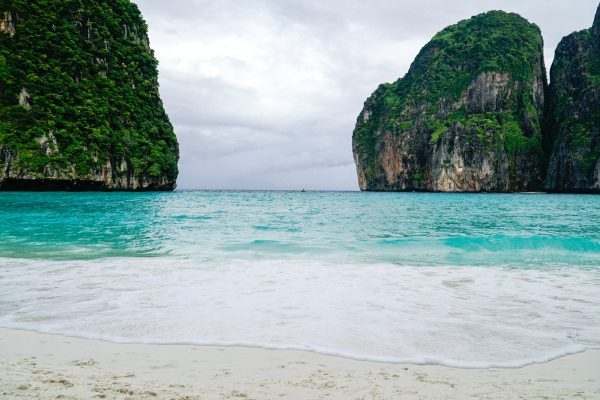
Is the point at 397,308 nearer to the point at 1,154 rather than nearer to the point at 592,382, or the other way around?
the point at 592,382

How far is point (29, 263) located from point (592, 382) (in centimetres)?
928

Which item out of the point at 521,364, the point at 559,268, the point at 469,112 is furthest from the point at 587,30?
the point at 521,364

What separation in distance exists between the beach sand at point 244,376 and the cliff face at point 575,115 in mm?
96035

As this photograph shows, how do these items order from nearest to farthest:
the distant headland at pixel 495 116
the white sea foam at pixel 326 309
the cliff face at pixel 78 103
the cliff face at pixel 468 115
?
the white sea foam at pixel 326 309 → the cliff face at pixel 78 103 → the distant headland at pixel 495 116 → the cliff face at pixel 468 115

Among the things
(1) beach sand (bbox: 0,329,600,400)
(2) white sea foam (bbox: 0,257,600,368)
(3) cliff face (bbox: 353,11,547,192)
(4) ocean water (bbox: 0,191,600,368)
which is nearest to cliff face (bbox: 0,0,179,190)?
(4) ocean water (bbox: 0,191,600,368)

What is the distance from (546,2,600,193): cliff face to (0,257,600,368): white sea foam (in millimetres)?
92851

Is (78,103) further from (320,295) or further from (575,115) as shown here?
(575,115)

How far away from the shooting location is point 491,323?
4.38 metres

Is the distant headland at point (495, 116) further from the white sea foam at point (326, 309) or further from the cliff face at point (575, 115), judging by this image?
the white sea foam at point (326, 309)

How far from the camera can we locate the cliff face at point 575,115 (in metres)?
82.7

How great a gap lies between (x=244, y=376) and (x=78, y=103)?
5995 centimetres

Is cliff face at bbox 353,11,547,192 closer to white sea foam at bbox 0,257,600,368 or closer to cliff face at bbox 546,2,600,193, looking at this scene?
cliff face at bbox 546,2,600,193

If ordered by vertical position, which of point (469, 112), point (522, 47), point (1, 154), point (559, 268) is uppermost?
point (522, 47)

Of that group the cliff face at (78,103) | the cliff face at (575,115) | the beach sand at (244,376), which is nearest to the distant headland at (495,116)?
the cliff face at (575,115)
